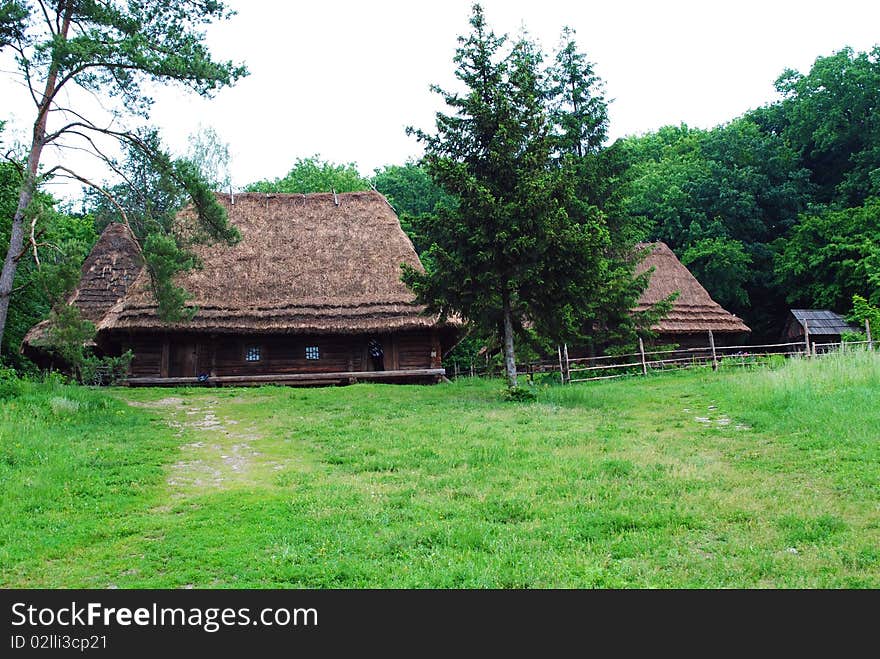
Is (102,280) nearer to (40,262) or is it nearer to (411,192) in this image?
(40,262)

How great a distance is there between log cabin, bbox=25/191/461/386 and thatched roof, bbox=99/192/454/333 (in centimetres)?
4

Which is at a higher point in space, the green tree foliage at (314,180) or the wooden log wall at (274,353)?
the green tree foliage at (314,180)

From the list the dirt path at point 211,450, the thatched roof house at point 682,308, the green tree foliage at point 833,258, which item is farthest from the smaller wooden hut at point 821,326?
the dirt path at point 211,450

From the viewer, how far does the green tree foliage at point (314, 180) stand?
46.4m

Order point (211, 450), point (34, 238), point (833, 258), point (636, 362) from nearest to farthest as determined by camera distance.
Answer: point (211, 450), point (34, 238), point (636, 362), point (833, 258)

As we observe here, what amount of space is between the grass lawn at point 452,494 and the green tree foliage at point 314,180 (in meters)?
32.6

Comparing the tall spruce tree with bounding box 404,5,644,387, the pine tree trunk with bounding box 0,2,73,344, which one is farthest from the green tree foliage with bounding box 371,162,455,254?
the pine tree trunk with bounding box 0,2,73,344

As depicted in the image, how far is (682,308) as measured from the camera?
30891mm

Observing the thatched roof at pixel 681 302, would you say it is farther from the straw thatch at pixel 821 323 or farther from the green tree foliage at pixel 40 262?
the green tree foliage at pixel 40 262

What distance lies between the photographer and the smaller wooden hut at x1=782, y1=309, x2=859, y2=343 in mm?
30422

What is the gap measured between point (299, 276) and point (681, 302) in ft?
55.0

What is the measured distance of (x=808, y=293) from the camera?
35125 mm

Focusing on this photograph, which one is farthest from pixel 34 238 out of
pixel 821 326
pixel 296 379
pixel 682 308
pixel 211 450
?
pixel 821 326

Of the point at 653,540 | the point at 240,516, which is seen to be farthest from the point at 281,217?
the point at 653,540
